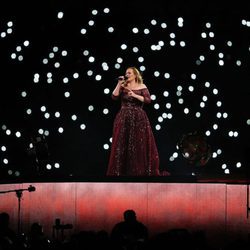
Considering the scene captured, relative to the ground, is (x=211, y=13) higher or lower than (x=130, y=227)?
higher

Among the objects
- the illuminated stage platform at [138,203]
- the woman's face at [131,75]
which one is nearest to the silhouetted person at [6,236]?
the illuminated stage platform at [138,203]

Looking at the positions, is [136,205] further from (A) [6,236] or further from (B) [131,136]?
(A) [6,236]

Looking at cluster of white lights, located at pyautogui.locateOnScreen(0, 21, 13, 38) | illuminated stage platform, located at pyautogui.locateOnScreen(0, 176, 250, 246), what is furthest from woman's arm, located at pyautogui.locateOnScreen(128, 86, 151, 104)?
cluster of white lights, located at pyautogui.locateOnScreen(0, 21, 13, 38)

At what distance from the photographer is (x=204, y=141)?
10047mm

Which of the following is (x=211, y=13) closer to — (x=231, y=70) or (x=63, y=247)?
(x=231, y=70)

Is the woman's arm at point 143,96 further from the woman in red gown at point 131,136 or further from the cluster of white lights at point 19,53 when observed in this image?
the cluster of white lights at point 19,53

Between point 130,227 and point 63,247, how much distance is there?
83.8 inches

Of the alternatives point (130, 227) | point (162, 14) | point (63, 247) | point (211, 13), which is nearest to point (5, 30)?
point (162, 14)

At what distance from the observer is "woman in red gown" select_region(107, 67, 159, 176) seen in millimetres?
8742

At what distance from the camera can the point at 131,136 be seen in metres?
8.82

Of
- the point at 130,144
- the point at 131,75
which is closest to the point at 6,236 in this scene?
the point at 130,144

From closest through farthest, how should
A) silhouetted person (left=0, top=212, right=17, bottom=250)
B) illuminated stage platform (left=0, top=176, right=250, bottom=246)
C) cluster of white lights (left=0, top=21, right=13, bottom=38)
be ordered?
silhouetted person (left=0, top=212, right=17, bottom=250) → illuminated stage platform (left=0, top=176, right=250, bottom=246) → cluster of white lights (left=0, top=21, right=13, bottom=38)

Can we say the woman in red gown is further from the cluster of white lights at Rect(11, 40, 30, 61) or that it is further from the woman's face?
the cluster of white lights at Rect(11, 40, 30, 61)

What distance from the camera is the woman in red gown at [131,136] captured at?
8742 millimetres
